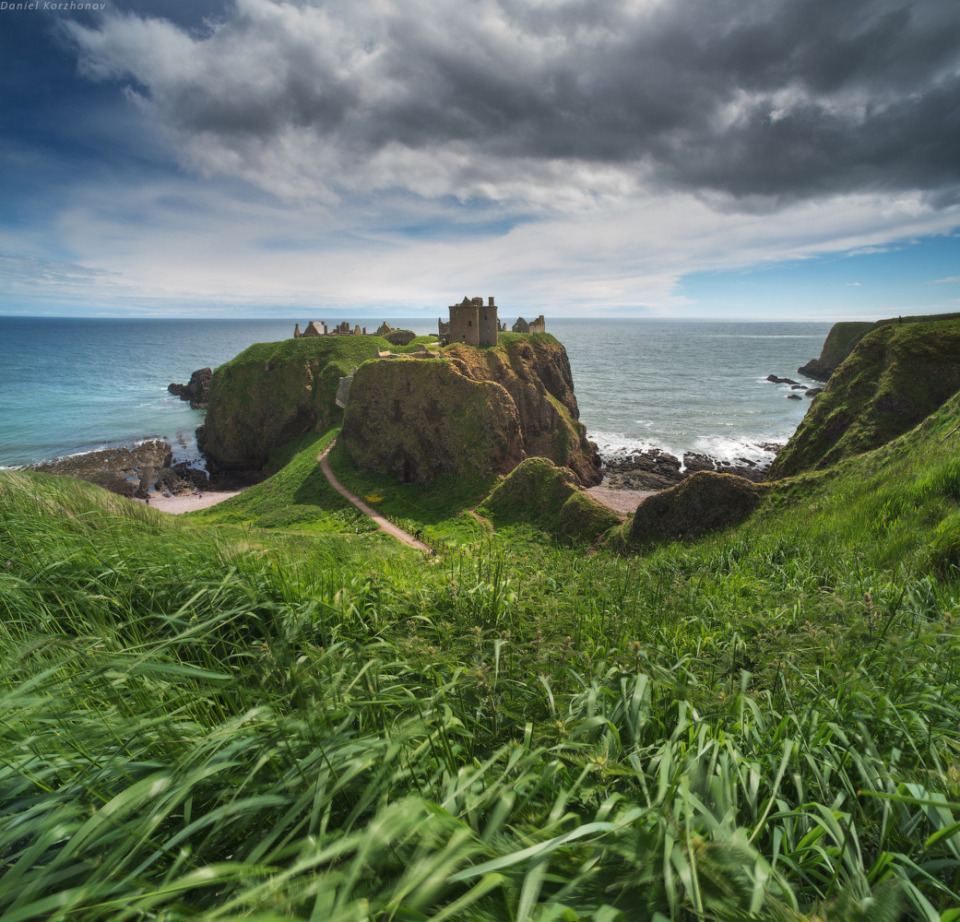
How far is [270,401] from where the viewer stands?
6297cm

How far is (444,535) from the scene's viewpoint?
29.7 meters

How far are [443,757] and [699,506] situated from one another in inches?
724

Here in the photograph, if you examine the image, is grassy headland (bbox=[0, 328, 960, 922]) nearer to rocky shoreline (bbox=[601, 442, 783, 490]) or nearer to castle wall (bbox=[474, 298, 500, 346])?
rocky shoreline (bbox=[601, 442, 783, 490])

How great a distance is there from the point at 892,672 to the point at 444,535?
2777cm

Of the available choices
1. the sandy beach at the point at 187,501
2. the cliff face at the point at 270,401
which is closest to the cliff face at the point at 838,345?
the cliff face at the point at 270,401

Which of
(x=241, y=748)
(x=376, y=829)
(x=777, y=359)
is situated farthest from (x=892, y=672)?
(x=777, y=359)

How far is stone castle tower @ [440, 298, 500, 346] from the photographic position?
51.2 m

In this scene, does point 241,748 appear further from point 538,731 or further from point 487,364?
point 487,364

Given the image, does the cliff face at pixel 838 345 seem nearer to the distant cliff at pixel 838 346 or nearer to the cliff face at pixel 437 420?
the distant cliff at pixel 838 346

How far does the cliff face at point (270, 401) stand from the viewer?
61.6 meters

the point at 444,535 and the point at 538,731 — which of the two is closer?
the point at 538,731

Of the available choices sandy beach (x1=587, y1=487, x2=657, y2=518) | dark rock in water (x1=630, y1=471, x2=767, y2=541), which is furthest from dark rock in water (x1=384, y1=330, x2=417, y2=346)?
dark rock in water (x1=630, y1=471, x2=767, y2=541)

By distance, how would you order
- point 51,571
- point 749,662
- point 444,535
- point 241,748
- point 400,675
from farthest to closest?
point 444,535, point 749,662, point 51,571, point 400,675, point 241,748

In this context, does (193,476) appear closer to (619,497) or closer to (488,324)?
(488,324)
